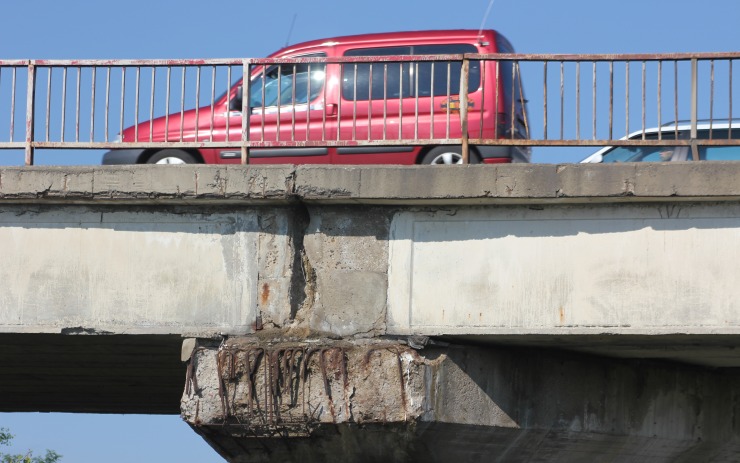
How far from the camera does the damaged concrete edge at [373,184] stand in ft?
24.1

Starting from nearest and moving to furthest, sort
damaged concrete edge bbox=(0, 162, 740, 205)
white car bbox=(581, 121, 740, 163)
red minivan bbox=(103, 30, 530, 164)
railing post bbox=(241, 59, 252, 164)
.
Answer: damaged concrete edge bbox=(0, 162, 740, 205) < railing post bbox=(241, 59, 252, 164) < white car bbox=(581, 121, 740, 163) < red minivan bbox=(103, 30, 530, 164)

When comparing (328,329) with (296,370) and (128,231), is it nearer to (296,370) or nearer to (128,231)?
(296,370)

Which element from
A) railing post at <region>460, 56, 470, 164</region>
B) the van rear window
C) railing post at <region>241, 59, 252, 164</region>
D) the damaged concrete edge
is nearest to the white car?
the van rear window

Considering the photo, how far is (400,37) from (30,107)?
5.03 meters

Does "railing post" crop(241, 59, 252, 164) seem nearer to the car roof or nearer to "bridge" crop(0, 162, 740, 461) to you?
"bridge" crop(0, 162, 740, 461)

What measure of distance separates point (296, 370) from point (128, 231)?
149cm

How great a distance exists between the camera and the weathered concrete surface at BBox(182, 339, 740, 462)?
766 cm

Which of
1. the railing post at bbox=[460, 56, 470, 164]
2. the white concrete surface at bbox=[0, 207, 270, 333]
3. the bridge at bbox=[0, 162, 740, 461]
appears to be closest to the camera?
the bridge at bbox=[0, 162, 740, 461]

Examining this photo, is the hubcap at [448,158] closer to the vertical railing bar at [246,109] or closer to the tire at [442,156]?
the tire at [442,156]

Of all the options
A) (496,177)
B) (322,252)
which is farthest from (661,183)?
(322,252)

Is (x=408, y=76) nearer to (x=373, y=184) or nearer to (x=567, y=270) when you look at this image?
(x=373, y=184)

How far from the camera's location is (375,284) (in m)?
7.80

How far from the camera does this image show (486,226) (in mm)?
7754

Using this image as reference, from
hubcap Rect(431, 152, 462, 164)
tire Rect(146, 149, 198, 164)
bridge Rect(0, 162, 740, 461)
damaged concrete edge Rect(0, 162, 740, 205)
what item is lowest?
bridge Rect(0, 162, 740, 461)
